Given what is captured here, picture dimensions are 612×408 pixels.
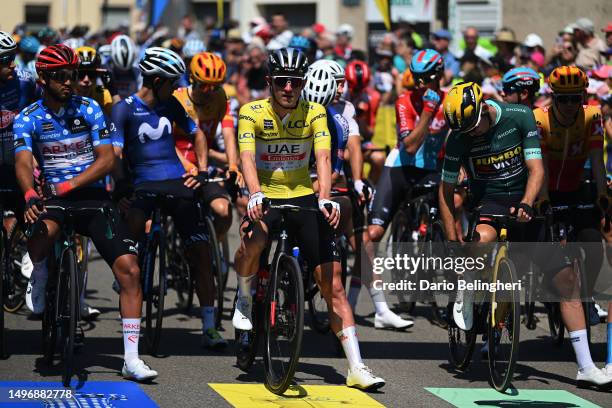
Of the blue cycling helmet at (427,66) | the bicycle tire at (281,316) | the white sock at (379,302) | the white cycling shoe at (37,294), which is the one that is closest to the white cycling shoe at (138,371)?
the bicycle tire at (281,316)

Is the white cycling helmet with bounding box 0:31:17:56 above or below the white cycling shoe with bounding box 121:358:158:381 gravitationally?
above

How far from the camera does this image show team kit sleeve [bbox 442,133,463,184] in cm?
943

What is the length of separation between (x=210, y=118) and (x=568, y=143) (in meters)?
3.32

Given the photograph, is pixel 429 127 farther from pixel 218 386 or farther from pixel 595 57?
pixel 595 57

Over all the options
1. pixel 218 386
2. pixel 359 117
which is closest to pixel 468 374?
pixel 218 386

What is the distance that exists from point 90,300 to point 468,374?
4.40 m

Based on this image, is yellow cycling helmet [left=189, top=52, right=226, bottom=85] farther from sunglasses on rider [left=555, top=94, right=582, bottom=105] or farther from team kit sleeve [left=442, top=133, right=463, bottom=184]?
sunglasses on rider [left=555, top=94, right=582, bottom=105]

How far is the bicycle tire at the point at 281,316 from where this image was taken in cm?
851

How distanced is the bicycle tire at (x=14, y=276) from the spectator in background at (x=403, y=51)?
1029 centimetres

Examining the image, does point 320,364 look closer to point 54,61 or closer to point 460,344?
point 460,344

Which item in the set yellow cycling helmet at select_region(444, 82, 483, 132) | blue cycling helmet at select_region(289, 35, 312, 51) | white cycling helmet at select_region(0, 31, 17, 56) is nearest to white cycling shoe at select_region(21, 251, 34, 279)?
white cycling helmet at select_region(0, 31, 17, 56)

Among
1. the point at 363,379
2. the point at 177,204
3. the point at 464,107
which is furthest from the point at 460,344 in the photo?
the point at 177,204

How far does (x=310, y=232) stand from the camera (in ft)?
29.2

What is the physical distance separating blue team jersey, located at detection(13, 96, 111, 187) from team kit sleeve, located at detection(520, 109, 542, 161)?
Answer: 301 cm
